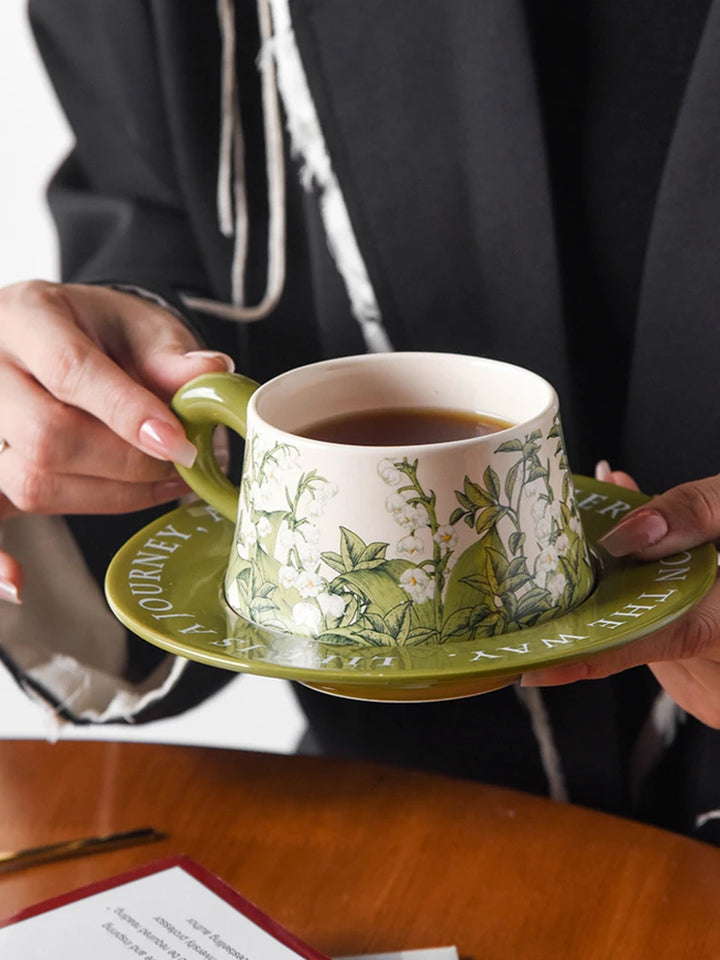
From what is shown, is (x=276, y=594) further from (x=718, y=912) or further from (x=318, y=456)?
(x=718, y=912)

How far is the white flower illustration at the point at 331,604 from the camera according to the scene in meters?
0.49

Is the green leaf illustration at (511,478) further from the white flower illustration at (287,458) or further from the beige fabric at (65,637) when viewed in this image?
the beige fabric at (65,637)

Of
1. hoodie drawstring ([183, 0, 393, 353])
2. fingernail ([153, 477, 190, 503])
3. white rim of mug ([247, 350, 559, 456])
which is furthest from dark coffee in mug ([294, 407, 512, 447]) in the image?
hoodie drawstring ([183, 0, 393, 353])

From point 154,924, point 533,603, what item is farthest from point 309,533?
point 154,924

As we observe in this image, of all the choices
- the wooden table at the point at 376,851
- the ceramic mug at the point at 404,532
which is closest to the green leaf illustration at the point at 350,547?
the ceramic mug at the point at 404,532

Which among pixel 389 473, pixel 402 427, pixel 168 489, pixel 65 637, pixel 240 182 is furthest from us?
pixel 240 182

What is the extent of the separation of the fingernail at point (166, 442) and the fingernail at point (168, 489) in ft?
0.41

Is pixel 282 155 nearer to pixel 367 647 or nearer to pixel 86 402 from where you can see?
pixel 86 402

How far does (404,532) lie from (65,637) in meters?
0.46

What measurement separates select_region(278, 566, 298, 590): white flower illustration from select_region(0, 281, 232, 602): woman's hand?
0.10 m

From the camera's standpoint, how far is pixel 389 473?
0.47 metres

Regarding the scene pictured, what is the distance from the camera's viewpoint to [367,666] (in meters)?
0.46

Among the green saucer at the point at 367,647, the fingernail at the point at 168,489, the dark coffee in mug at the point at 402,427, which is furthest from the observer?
the fingernail at the point at 168,489

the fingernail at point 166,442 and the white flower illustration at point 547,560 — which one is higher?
the fingernail at point 166,442
